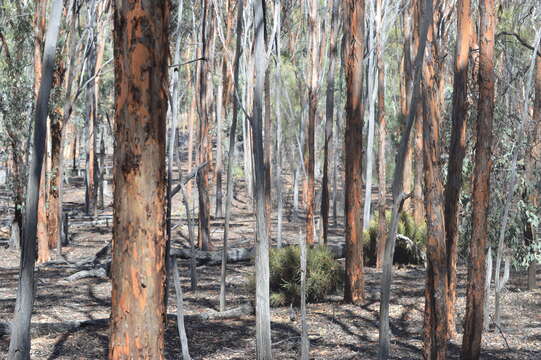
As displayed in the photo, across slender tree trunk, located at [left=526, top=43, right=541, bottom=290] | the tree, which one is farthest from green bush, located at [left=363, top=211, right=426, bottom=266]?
the tree

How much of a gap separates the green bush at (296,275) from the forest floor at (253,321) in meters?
0.19

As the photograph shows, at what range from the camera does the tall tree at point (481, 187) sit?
24.1 feet

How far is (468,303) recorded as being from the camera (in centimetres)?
744

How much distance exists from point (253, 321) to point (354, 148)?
2789 mm

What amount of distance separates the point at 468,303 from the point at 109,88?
30.1 m

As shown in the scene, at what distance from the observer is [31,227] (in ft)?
19.3

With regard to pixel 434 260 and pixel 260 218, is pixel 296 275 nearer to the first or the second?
pixel 434 260

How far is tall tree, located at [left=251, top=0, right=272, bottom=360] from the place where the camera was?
596 centimetres

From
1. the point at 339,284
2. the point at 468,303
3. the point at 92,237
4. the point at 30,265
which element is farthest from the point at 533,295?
the point at 92,237

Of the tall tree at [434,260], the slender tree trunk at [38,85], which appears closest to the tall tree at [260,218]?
the tall tree at [434,260]

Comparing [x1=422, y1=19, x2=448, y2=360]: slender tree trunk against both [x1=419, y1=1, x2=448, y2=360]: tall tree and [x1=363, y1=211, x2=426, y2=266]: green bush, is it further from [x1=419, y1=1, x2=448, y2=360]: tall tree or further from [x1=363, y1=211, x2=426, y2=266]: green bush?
[x1=363, y1=211, x2=426, y2=266]: green bush

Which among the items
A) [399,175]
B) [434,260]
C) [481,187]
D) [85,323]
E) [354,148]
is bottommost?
[85,323]

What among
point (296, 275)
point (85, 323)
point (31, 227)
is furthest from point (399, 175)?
point (296, 275)

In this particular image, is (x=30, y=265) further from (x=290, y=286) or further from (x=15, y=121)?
(x=15, y=121)
